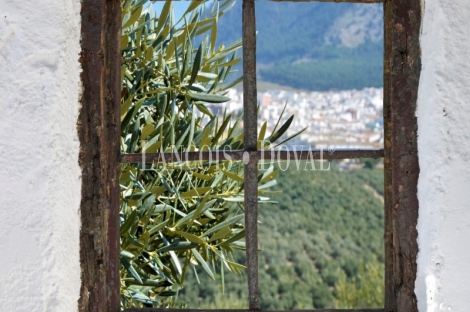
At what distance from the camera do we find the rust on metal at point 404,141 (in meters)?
0.99

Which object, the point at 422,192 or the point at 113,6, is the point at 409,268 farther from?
the point at 113,6

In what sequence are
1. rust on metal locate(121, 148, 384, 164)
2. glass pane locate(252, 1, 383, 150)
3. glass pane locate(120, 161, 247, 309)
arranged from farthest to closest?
1. glass pane locate(252, 1, 383, 150)
2. glass pane locate(120, 161, 247, 309)
3. rust on metal locate(121, 148, 384, 164)

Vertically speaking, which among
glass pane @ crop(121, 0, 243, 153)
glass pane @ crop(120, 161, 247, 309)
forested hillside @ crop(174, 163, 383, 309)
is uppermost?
glass pane @ crop(121, 0, 243, 153)

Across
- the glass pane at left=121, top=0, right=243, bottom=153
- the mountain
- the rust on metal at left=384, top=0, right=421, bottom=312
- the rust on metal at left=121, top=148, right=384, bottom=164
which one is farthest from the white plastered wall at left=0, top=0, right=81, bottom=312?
the mountain

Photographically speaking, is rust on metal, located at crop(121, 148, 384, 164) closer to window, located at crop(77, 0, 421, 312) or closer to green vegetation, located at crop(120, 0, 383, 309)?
window, located at crop(77, 0, 421, 312)

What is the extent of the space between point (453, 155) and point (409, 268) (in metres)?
0.20

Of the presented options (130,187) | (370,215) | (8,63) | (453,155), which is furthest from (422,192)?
(370,215)

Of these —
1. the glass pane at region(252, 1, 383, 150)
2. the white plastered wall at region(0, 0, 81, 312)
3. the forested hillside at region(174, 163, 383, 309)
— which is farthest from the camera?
the glass pane at region(252, 1, 383, 150)

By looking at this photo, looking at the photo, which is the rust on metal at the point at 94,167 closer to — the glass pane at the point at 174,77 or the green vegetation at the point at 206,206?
the green vegetation at the point at 206,206

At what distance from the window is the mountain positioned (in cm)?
2638

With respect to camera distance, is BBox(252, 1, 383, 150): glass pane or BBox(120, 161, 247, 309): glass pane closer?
BBox(120, 161, 247, 309): glass pane

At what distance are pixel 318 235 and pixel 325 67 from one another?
1623cm

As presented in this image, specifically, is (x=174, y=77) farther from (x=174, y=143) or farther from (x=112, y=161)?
(x=112, y=161)

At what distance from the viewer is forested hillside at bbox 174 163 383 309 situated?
1244 cm
